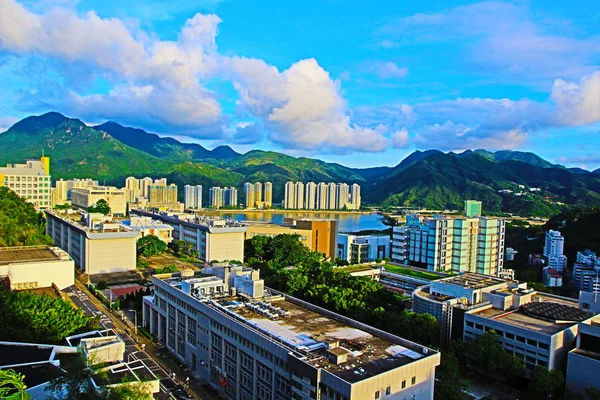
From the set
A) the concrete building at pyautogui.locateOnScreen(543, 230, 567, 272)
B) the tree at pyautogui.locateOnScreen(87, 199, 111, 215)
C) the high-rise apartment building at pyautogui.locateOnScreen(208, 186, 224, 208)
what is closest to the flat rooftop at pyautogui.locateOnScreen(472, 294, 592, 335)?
the concrete building at pyautogui.locateOnScreen(543, 230, 567, 272)

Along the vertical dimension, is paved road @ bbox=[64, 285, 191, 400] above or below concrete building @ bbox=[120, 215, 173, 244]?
below

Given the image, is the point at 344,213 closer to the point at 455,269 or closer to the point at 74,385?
the point at 455,269

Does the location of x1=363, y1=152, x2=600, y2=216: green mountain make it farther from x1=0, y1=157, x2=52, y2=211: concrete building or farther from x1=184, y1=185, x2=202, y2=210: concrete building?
x1=0, y1=157, x2=52, y2=211: concrete building

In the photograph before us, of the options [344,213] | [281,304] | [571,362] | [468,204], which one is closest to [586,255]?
[468,204]

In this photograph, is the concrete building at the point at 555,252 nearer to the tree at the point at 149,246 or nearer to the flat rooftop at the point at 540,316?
the flat rooftop at the point at 540,316

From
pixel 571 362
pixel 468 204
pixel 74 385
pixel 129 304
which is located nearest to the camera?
pixel 74 385

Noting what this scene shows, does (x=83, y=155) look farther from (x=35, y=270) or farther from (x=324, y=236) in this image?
(x=35, y=270)

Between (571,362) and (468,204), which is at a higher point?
(468,204)
